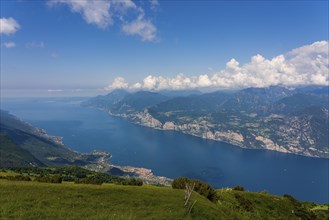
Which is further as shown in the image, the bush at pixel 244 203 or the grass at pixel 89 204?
the bush at pixel 244 203

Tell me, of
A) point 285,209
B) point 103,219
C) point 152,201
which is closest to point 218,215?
point 152,201

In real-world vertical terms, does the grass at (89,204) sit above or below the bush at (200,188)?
above

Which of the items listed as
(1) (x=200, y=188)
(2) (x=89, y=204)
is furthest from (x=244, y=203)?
(2) (x=89, y=204)

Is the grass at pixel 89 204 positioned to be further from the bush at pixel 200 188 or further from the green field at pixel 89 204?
the bush at pixel 200 188

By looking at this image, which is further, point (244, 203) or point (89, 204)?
point (244, 203)

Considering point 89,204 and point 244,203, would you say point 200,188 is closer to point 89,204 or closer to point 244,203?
point 244,203

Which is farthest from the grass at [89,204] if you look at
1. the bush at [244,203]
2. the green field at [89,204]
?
the bush at [244,203]

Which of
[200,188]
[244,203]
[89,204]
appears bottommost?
[244,203]

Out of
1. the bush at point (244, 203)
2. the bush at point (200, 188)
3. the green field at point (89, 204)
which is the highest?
the green field at point (89, 204)

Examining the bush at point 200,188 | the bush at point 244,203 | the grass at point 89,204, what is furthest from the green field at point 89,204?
the bush at point 244,203

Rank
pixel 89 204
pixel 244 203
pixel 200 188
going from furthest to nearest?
pixel 244 203 → pixel 200 188 → pixel 89 204

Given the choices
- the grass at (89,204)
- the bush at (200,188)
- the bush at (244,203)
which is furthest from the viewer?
the bush at (244,203)

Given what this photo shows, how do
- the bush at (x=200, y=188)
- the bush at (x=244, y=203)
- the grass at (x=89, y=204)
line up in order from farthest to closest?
1. the bush at (x=244, y=203)
2. the bush at (x=200, y=188)
3. the grass at (x=89, y=204)
